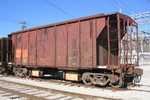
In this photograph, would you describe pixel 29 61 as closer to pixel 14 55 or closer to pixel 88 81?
pixel 14 55

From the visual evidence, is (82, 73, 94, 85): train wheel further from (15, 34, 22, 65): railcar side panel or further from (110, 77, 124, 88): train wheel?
(15, 34, 22, 65): railcar side panel

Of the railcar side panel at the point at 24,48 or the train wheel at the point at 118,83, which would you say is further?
the railcar side panel at the point at 24,48

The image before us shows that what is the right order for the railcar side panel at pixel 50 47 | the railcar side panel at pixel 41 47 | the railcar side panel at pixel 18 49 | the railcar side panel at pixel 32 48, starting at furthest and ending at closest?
the railcar side panel at pixel 18 49
the railcar side panel at pixel 32 48
the railcar side panel at pixel 41 47
the railcar side panel at pixel 50 47

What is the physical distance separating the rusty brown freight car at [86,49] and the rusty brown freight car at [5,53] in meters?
3.55

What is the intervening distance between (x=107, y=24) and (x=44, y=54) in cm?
531

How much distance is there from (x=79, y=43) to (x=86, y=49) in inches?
24.9

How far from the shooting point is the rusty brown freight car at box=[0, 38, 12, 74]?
14.1 metres

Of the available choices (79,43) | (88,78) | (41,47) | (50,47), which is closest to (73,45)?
(79,43)

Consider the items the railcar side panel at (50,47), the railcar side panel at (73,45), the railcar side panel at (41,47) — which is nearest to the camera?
the railcar side panel at (73,45)

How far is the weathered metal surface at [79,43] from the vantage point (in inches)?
326

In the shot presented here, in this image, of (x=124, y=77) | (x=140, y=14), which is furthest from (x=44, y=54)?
(x=140, y=14)

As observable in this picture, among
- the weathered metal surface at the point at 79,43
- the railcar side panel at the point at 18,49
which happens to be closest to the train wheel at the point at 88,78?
the weathered metal surface at the point at 79,43

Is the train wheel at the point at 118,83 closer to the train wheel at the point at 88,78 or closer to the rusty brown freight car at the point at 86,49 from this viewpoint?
the rusty brown freight car at the point at 86,49

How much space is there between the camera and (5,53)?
48.0ft
